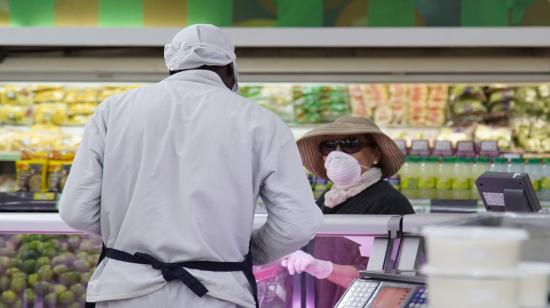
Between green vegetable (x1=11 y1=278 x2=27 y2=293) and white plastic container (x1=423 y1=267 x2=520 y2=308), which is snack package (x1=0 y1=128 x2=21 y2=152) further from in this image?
white plastic container (x1=423 y1=267 x2=520 y2=308)

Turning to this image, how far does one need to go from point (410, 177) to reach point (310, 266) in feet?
8.74

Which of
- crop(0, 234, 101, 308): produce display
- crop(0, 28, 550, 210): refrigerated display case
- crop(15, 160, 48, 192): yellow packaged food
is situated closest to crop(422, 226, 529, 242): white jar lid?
crop(0, 234, 101, 308): produce display

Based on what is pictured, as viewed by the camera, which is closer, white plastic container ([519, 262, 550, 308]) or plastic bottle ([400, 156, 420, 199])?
white plastic container ([519, 262, 550, 308])

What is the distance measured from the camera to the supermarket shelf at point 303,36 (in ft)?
17.7

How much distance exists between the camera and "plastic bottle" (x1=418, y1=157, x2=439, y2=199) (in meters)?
5.54

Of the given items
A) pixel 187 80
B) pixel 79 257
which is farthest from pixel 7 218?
pixel 187 80

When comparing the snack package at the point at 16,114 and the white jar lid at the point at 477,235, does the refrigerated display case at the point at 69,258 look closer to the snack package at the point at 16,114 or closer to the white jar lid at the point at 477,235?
the white jar lid at the point at 477,235

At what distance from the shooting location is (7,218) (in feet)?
10.4

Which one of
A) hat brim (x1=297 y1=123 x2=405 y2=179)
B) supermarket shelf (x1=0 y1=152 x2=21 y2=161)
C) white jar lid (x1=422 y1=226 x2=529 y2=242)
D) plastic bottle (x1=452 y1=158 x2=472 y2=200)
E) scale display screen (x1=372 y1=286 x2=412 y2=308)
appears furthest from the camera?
supermarket shelf (x1=0 y1=152 x2=21 y2=161)

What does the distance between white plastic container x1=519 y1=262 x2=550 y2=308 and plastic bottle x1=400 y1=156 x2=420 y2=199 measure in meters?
4.11

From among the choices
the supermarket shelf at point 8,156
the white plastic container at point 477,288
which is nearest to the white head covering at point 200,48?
the white plastic container at point 477,288

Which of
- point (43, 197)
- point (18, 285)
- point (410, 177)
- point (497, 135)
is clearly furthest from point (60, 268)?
point (497, 135)

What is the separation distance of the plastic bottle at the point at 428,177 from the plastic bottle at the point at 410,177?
2 centimetres

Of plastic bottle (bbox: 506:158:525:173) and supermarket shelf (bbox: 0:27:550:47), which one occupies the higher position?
supermarket shelf (bbox: 0:27:550:47)
